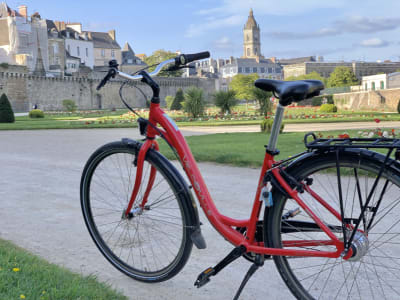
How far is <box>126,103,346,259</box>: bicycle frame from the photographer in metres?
2.07

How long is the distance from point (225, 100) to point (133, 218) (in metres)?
19.8

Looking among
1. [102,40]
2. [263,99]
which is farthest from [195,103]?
[102,40]

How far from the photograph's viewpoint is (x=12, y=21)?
57.6 metres

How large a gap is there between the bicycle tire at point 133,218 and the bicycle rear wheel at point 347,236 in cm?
55

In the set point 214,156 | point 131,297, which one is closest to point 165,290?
point 131,297

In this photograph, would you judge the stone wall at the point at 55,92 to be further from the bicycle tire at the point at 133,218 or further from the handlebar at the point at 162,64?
the handlebar at the point at 162,64

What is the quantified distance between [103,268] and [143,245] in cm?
35

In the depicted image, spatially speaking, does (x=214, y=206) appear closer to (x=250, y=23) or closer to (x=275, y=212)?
(x=275, y=212)

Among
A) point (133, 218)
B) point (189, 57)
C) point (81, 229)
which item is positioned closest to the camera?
point (189, 57)

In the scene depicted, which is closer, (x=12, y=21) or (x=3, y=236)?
(x=3, y=236)

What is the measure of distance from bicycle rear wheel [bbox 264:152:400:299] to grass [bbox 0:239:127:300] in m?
0.91

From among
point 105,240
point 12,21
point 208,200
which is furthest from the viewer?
point 12,21

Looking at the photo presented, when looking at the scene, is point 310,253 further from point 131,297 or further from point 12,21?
point 12,21

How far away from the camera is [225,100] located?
22.4m
